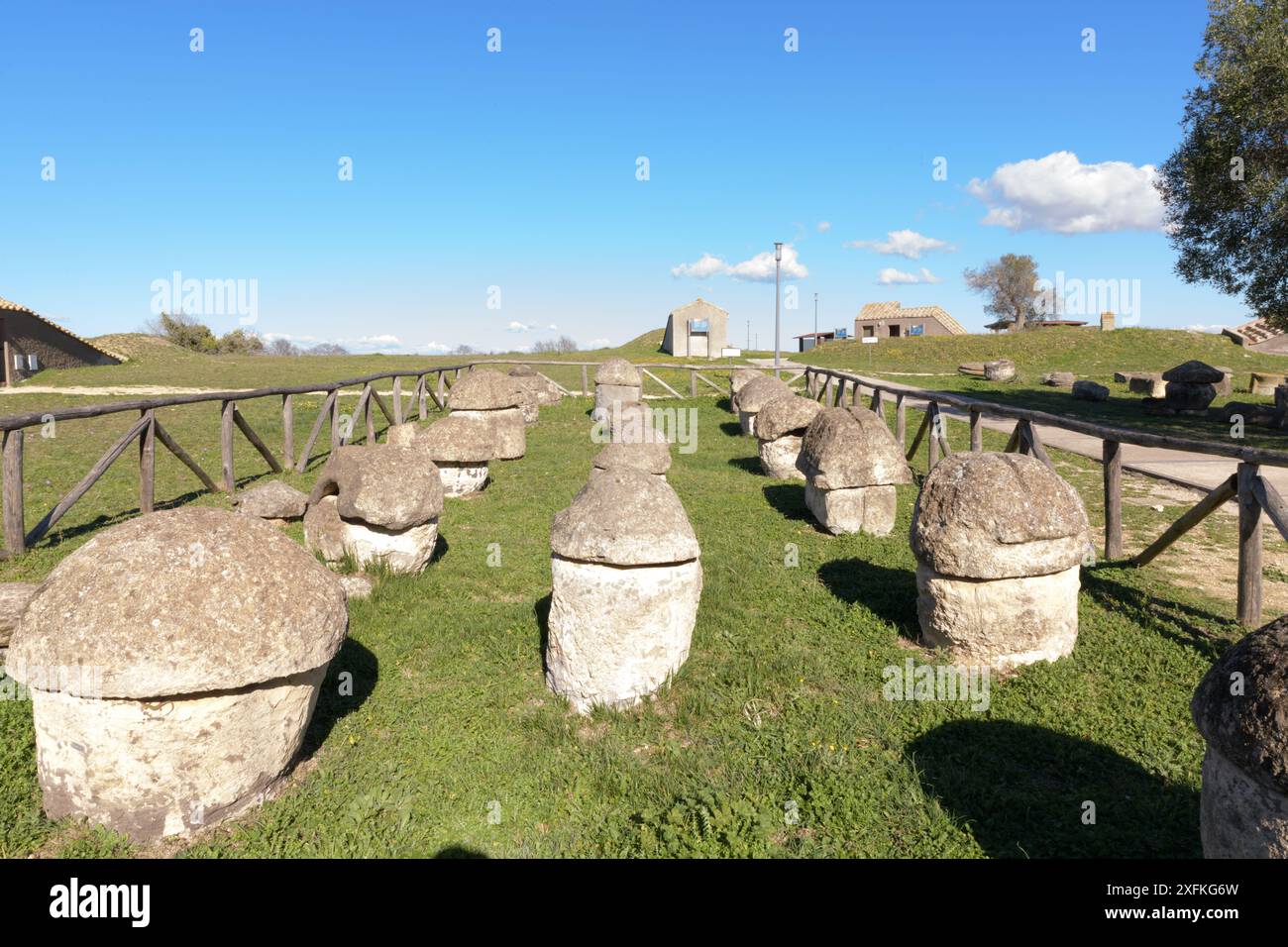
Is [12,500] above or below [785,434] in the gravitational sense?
below

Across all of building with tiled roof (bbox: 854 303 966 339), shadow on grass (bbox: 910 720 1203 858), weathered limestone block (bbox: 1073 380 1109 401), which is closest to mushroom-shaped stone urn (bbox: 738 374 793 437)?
shadow on grass (bbox: 910 720 1203 858)

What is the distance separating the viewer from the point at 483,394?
15.1 meters

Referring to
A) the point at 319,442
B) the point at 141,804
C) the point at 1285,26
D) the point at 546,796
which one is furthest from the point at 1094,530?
the point at 319,442

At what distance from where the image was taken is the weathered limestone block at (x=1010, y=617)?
5.86 m

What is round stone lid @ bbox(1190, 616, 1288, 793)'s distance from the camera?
2.77 metres

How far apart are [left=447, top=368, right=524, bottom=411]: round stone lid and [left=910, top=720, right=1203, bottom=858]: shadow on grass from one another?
11637mm

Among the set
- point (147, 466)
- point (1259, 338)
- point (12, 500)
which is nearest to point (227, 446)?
point (147, 466)

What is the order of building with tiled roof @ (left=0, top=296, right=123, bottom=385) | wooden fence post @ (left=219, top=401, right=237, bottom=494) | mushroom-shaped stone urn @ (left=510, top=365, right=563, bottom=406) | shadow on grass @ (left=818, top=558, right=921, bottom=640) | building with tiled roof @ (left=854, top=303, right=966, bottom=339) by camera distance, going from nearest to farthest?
shadow on grass @ (left=818, top=558, right=921, bottom=640)
wooden fence post @ (left=219, top=401, right=237, bottom=494)
mushroom-shaped stone urn @ (left=510, top=365, right=563, bottom=406)
building with tiled roof @ (left=0, top=296, right=123, bottom=385)
building with tiled roof @ (left=854, top=303, right=966, bottom=339)

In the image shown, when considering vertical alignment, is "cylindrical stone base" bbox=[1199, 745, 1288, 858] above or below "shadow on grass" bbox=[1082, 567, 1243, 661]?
above

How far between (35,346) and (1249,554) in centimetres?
4128

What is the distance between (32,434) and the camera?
1759 cm

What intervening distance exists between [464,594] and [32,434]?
1608cm

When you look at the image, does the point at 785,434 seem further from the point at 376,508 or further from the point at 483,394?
the point at 376,508

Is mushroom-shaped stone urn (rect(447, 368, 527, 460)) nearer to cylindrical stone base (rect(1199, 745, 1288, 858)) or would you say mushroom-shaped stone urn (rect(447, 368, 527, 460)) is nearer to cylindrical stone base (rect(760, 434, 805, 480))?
cylindrical stone base (rect(760, 434, 805, 480))
